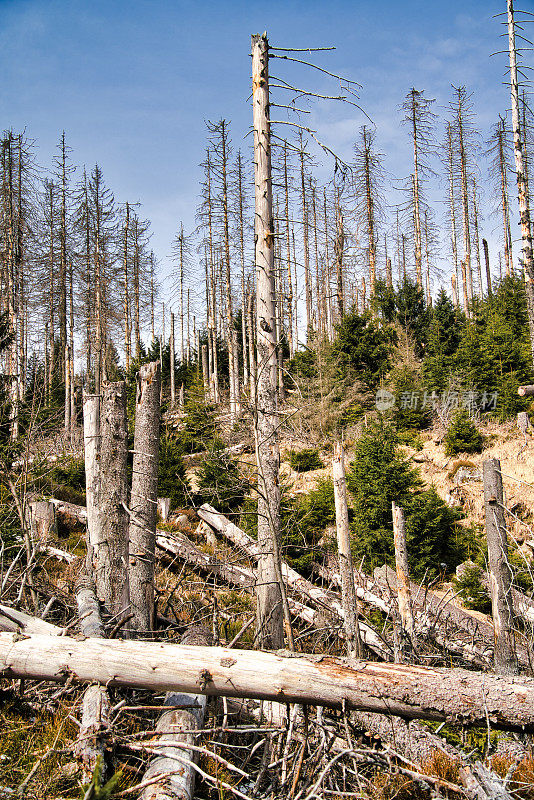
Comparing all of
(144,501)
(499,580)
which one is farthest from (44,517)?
(499,580)

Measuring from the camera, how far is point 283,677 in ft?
9.61

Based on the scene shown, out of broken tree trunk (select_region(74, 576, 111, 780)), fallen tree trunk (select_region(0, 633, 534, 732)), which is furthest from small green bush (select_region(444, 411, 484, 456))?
broken tree trunk (select_region(74, 576, 111, 780))

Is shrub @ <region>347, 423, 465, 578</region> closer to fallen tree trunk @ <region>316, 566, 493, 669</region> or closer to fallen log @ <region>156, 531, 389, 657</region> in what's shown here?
fallen tree trunk @ <region>316, 566, 493, 669</region>

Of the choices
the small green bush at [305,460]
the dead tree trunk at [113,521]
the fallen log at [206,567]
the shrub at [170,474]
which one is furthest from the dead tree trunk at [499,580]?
the small green bush at [305,460]

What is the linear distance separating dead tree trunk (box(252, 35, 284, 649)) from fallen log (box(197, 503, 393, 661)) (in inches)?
14.7

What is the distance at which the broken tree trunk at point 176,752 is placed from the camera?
2.75 m

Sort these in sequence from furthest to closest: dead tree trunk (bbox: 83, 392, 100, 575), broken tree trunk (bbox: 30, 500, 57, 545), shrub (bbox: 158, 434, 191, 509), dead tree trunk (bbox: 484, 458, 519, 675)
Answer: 1. shrub (bbox: 158, 434, 191, 509)
2. broken tree trunk (bbox: 30, 500, 57, 545)
3. dead tree trunk (bbox: 83, 392, 100, 575)
4. dead tree trunk (bbox: 484, 458, 519, 675)

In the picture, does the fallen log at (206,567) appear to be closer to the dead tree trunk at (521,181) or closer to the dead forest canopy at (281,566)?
the dead forest canopy at (281,566)

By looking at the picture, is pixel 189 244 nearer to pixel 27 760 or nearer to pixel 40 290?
pixel 40 290

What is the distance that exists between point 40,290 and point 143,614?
80.5ft

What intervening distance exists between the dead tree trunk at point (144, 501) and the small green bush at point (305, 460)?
8841mm

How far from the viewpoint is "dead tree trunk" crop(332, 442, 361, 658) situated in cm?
478

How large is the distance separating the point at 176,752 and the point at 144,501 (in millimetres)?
2667

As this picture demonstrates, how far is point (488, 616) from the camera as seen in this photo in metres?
7.54
